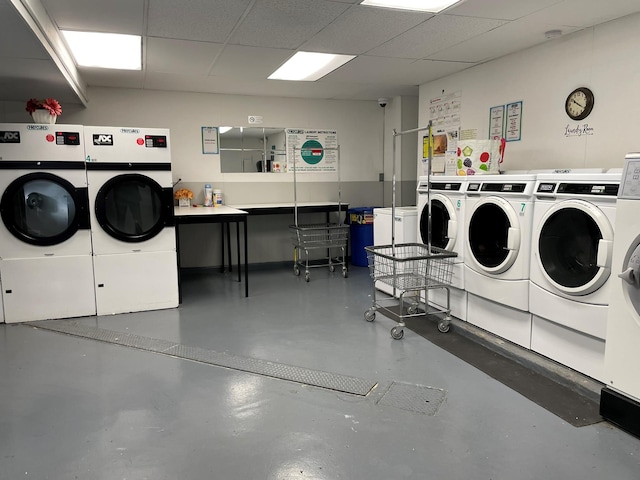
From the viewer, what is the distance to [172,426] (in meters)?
2.29

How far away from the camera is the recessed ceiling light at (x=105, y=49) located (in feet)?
12.1

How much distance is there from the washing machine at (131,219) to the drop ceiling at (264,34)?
738 millimetres

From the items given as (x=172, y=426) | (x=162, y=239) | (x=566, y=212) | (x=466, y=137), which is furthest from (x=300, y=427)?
(x=466, y=137)

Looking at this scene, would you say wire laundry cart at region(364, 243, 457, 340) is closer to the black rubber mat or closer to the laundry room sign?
the black rubber mat

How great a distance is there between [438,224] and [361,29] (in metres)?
1.72

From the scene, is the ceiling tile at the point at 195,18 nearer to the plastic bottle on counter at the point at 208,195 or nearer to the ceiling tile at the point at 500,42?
the ceiling tile at the point at 500,42

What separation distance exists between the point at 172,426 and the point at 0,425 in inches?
34.6

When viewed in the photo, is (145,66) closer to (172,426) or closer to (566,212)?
(172,426)

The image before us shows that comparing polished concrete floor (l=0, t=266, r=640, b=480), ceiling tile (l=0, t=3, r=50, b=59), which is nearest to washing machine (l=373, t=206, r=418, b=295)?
polished concrete floor (l=0, t=266, r=640, b=480)

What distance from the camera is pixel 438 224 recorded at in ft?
13.2

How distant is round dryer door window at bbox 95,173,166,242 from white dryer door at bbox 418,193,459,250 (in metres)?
2.40

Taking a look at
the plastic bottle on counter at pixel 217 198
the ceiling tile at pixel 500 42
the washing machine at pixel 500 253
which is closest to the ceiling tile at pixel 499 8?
the ceiling tile at pixel 500 42

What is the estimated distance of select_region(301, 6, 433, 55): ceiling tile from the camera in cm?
323

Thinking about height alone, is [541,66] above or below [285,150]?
above
